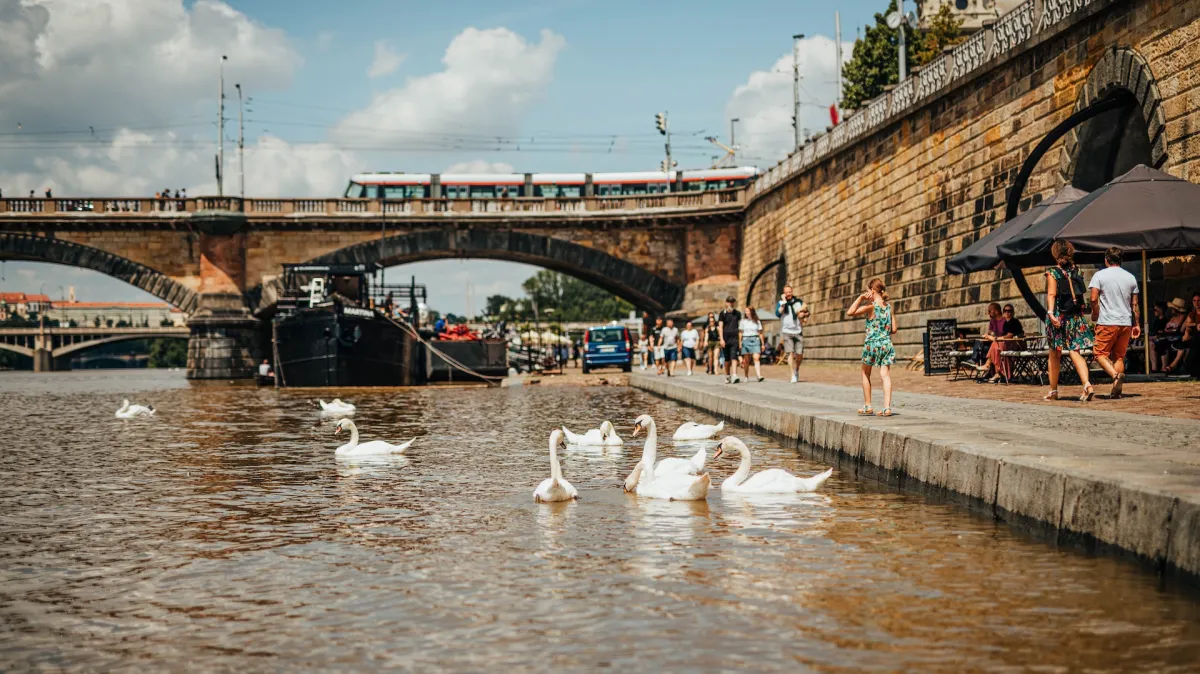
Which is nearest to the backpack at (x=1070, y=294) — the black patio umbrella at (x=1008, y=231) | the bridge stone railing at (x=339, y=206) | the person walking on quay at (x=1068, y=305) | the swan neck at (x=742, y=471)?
the person walking on quay at (x=1068, y=305)

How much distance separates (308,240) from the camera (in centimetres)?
4975

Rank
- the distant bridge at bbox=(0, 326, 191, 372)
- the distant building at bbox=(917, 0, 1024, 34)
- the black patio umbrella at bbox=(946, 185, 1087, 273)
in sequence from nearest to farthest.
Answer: the black patio umbrella at bbox=(946, 185, 1087, 273)
the distant building at bbox=(917, 0, 1024, 34)
the distant bridge at bbox=(0, 326, 191, 372)

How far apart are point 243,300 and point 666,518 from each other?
44835 millimetres

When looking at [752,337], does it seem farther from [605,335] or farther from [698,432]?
[605,335]

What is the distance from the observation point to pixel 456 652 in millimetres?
4508

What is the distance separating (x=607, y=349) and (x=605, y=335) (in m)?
0.60

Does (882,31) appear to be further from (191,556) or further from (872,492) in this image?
(191,556)

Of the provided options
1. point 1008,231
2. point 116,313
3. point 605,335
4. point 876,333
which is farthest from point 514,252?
point 116,313

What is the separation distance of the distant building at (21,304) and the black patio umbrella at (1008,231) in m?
159

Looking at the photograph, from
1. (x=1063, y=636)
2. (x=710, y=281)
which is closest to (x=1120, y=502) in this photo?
(x=1063, y=636)

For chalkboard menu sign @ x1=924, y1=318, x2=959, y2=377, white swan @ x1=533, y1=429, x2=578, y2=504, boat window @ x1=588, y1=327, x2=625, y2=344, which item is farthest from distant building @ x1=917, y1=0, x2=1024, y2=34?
white swan @ x1=533, y1=429, x2=578, y2=504

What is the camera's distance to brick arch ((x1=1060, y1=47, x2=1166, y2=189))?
53.3 feet

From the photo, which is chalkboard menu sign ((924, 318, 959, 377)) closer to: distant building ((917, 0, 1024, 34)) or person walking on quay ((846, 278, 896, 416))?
person walking on quay ((846, 278, 896, 416))

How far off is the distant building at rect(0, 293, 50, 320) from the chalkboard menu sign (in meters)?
155
